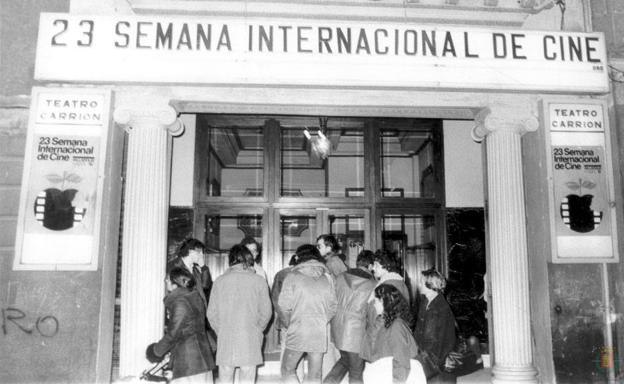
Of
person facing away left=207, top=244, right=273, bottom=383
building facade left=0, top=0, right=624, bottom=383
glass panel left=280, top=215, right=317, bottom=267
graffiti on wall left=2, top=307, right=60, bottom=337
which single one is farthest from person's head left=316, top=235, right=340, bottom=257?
graffiti on wall left=2, top=307, right=60, bottom=337

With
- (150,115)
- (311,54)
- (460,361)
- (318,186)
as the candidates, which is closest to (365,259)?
(460,361)

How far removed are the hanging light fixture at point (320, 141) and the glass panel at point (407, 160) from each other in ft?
2.88

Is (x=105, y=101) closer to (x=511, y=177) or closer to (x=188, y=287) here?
(x=188, y=287)

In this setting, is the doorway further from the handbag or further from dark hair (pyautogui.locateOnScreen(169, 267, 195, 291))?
dark hair (pyautogui.locateOnScreen(169, 267, 195, 291))

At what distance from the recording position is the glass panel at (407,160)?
8.22 m

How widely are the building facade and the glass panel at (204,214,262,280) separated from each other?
192 cm

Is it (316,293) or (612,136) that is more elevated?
(612,136)

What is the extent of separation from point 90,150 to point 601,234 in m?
5.64

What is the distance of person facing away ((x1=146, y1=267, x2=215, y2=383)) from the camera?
4.19 meters

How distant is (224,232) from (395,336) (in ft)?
15.1

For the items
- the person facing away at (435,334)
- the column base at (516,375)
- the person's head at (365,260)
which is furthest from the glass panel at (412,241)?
the person facing away at (435,334)

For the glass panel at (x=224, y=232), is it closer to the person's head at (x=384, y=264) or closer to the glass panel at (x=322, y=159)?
the glass panel at (x=322, y=159)

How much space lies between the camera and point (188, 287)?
14.3ft

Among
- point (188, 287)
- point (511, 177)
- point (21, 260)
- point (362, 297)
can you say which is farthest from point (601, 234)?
point (21, 260)
